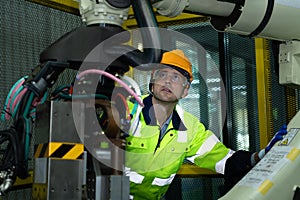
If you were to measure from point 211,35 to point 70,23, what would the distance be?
1195 millimetres

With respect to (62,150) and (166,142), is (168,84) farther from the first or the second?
(62,150)

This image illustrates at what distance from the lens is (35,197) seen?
6.29 feet

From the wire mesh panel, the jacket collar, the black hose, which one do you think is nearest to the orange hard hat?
the jacket collar

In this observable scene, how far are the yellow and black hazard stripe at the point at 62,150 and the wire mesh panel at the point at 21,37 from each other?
1.55 metres

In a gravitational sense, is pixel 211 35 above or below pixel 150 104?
above

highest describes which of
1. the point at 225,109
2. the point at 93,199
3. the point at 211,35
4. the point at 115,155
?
the point at 211,35

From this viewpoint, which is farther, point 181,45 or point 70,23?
point 181,45

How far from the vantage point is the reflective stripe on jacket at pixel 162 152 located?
3.29 meters

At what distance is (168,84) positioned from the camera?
336cm

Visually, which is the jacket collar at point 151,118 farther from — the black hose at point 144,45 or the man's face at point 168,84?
the black hose at point 144,45

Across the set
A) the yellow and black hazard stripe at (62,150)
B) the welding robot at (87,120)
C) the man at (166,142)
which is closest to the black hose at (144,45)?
the welding robot at (87,120)

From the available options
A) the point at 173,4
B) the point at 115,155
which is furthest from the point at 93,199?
the point at 173,4

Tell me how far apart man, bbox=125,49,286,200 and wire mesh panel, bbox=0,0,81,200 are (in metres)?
0.82

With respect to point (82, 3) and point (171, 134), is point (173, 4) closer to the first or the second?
point (82, 3)
